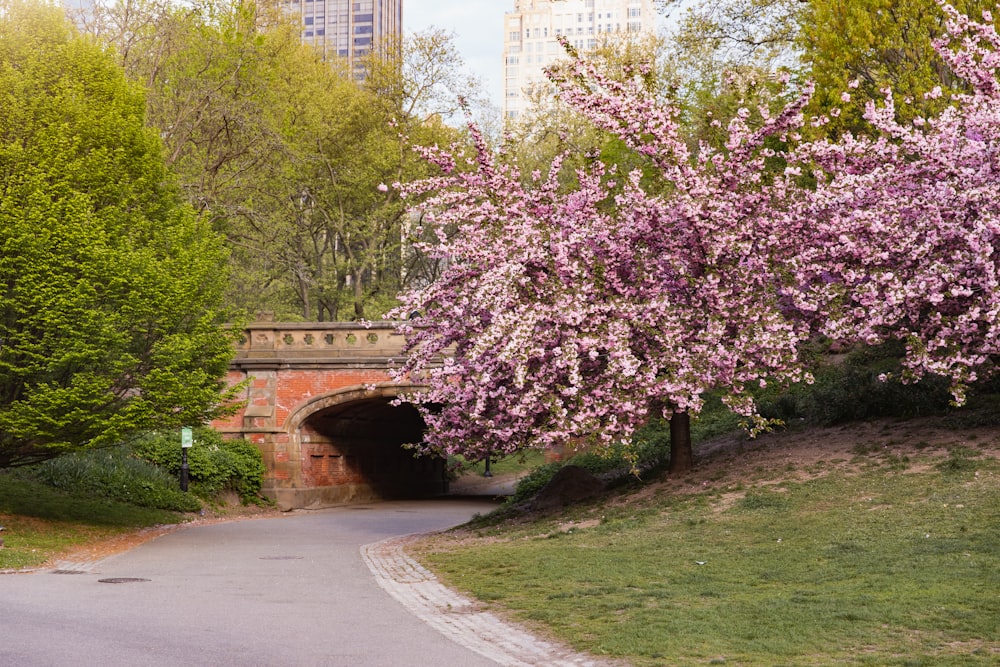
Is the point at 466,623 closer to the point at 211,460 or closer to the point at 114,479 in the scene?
the point at 114,479

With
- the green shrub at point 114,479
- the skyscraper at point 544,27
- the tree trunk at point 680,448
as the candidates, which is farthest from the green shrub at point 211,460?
the skyscraper at point 544,27

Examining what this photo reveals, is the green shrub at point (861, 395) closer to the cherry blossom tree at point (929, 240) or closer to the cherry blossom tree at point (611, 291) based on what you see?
the cherry blossom tree at point (929, 240)

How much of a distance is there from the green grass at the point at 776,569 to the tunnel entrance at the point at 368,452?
51.8ft

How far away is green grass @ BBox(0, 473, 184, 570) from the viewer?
1802cm

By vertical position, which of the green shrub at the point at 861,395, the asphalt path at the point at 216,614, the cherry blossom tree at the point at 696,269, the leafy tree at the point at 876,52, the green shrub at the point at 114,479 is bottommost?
the asphalt path at the point at 216,614

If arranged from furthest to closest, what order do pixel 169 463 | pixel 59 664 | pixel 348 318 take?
pixel 348 318 < pixel 169 463 < pixel 59 664

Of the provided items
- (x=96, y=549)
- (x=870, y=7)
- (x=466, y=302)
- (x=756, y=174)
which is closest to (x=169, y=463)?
(x=96, y=549)

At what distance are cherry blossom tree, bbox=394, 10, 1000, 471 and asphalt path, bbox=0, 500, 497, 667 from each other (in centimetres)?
469

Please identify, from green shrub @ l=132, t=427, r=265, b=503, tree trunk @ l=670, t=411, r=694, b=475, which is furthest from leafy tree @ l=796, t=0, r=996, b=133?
green shrub @ l=132, t=427, r=265, b=503

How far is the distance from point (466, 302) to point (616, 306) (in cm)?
298

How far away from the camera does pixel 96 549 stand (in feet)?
63.7

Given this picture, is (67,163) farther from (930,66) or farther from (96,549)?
(930,66)

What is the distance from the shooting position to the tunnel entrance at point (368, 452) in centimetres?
3581

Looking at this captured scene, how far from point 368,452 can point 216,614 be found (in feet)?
103
